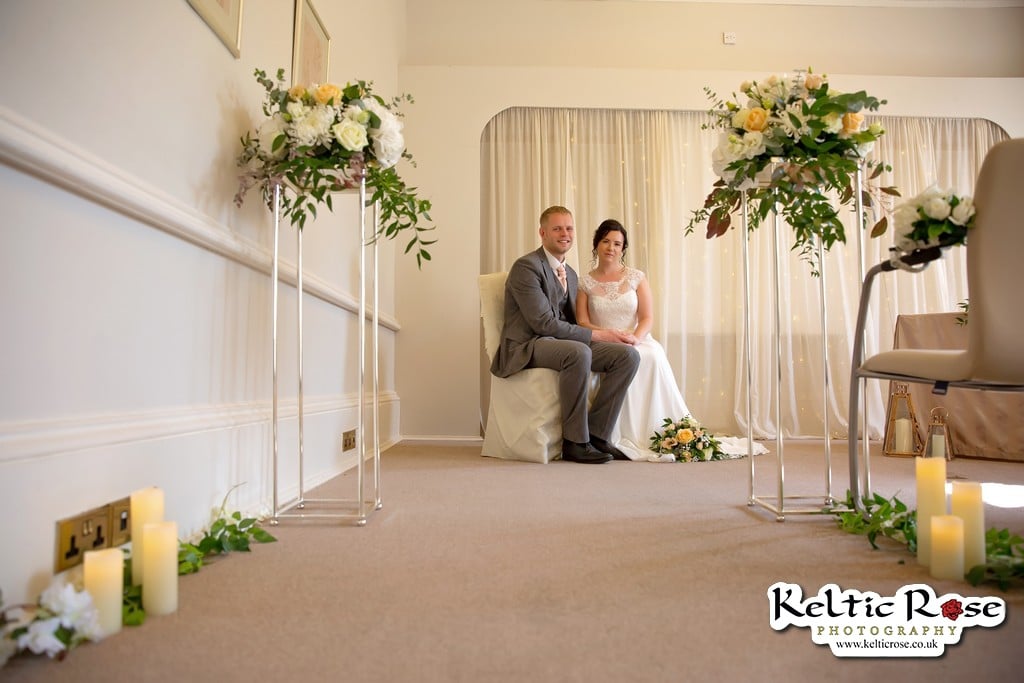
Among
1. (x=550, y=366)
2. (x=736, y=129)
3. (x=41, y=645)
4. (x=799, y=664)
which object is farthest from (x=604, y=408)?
(x=41, y=645)

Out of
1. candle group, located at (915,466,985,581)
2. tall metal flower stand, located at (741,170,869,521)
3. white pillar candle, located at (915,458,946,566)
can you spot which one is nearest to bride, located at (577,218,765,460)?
tall metal flower stand, located at (741,170,869,521)

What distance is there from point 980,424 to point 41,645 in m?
4.09

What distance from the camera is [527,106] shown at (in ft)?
15.9

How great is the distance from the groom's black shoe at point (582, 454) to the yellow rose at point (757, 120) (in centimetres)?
194

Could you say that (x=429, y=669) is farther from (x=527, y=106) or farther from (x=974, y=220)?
(x=527, y=106)

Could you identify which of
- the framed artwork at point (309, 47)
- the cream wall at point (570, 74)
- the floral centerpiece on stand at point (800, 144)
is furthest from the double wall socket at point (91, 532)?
the cream wall at point (570, 74)

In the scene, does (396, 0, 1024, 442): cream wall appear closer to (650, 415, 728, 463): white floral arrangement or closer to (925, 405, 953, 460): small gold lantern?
(650, 415, 728, 463): white floral arrangement

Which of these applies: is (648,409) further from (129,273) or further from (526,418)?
(129,273)

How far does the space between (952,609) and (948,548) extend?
20 centimetres

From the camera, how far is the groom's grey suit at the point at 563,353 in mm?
3486

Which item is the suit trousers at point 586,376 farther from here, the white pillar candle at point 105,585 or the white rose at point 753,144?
the white pillar candle at point 105,585

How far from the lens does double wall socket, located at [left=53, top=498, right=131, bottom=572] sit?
1204mm

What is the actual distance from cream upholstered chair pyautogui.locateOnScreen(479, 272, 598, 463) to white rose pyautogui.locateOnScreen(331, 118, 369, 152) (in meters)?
1.99

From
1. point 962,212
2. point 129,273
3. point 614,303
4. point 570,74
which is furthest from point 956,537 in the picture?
point 570,74
